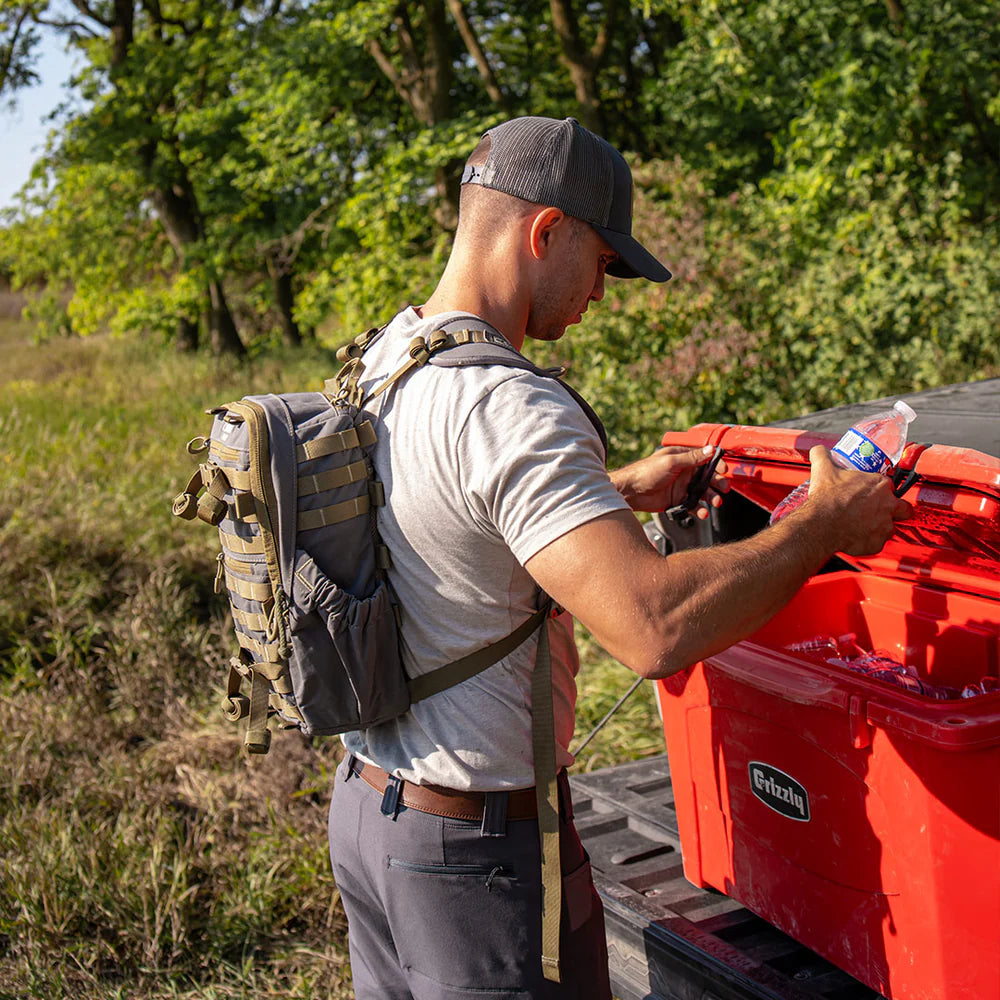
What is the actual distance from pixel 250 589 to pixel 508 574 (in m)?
0.46

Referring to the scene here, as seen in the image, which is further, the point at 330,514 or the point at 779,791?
the point at 779,791

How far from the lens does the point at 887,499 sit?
1.82 m

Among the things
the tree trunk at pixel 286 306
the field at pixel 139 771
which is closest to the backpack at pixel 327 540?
the field at pixel 139 771

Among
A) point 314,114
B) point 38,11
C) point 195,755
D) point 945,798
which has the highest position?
point 38,11

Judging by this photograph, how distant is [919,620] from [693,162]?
10313mm

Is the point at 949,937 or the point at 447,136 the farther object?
the point at 447,136

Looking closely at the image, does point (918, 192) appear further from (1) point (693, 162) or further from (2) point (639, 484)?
(2) point (639, 484)

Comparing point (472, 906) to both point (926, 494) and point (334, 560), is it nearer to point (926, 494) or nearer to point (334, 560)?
point (334, 560)

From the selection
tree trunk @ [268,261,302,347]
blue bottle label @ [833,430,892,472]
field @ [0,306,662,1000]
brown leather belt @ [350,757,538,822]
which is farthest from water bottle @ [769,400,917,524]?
tree trunk @ [268,261,302,347]

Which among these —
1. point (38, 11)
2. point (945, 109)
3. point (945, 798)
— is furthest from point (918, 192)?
point (38, 11)

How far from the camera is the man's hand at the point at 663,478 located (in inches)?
95.8

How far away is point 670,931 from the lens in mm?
2361

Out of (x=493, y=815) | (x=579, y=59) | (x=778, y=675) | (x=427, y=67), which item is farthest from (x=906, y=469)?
(x=579, y=59)

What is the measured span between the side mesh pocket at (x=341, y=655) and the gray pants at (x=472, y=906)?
0.21 metres
